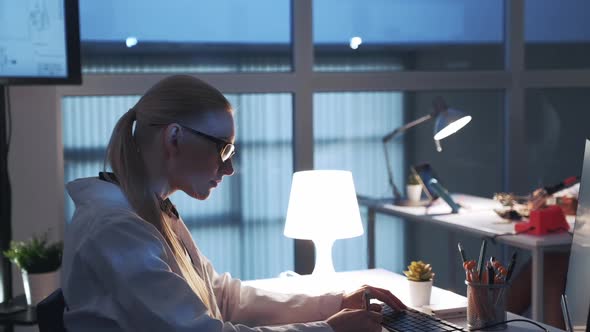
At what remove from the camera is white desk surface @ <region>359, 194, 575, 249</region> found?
3002 millimetres

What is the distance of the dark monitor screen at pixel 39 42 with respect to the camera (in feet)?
9.68

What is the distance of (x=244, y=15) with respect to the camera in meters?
3.93

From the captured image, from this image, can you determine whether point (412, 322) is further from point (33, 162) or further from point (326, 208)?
point (33, 162)

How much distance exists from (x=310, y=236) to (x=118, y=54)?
5.76 feet

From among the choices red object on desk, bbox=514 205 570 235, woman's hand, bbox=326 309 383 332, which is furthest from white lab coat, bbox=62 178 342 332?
red object on desk, bbox=514 205 570 235

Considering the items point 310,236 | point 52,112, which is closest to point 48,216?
point 52,112

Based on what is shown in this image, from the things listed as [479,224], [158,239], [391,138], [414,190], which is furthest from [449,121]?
[158,239]

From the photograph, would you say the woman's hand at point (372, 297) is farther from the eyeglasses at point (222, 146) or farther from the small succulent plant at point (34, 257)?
the small succulent plant at point (34, 257)

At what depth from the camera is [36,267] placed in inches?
117

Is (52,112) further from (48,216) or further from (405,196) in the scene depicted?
(405,196)

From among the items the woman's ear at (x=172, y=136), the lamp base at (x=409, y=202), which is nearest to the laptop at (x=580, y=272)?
the woman's ear at (x=172, y=136)

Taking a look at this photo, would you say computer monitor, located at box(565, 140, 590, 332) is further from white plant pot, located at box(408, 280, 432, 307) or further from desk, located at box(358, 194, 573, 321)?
desk, located at box(358, 194, 573, 321)

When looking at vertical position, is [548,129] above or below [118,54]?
below

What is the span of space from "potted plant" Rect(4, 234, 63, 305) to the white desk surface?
1.65m
